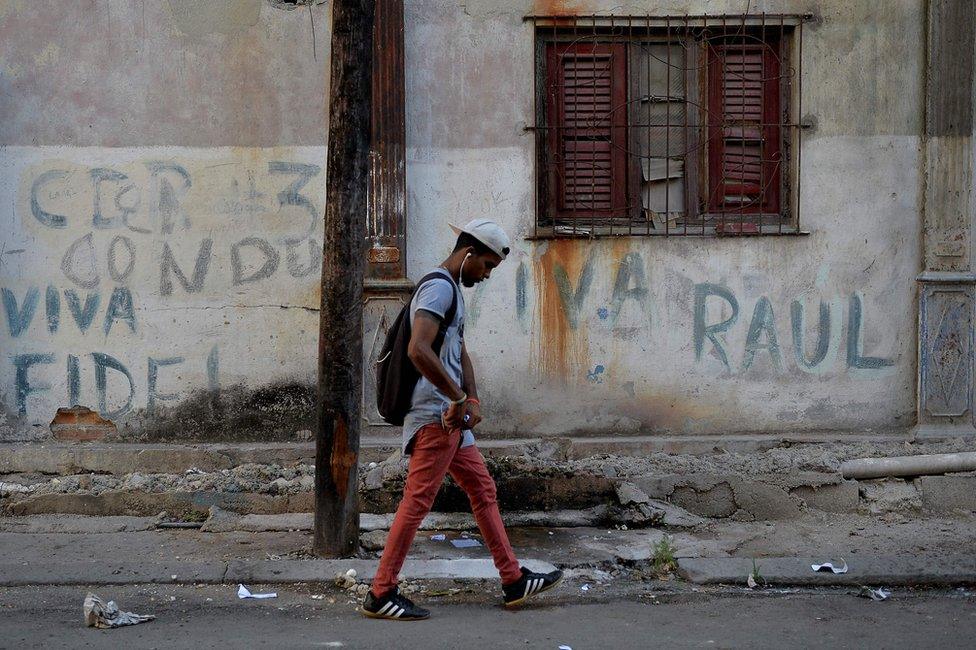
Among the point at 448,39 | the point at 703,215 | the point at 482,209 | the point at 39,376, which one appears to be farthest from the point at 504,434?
the point at 39,376

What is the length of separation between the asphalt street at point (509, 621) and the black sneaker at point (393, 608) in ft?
0.14

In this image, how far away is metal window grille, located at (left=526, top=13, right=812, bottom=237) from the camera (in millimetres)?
7379

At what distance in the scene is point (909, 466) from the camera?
22.9ft

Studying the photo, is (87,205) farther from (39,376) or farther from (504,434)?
(504,434)

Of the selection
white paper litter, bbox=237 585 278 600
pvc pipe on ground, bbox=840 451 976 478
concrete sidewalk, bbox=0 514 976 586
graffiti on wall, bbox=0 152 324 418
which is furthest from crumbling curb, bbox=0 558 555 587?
pvc pipe on ground, bbox=840 451 976 478

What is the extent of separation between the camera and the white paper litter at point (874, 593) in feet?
17.2

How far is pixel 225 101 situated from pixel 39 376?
226cm

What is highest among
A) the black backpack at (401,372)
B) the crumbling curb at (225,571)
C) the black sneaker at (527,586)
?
the black backpack at (401,372)

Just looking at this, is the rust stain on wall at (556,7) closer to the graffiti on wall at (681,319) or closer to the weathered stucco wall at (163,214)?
the weathered stucco wall at (163,214)

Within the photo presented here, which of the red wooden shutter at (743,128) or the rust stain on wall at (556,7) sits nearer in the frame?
the rust stain on wall at (556,7)

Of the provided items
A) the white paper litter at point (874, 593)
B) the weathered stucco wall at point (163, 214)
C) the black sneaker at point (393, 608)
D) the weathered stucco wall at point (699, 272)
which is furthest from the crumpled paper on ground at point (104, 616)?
the white paper litter at point (874, 593)

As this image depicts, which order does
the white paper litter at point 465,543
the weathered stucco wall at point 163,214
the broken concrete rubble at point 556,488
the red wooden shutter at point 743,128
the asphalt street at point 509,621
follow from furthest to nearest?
1. the red wooden shutter at point 743,128
2. the weathered stucco wall at point 163,214
3. the broken concrete rubble at point 556,488
4. the white paper litter at point 465,543
5. the asphalt street at point 509,621

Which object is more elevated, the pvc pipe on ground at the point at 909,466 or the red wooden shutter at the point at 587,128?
the red wooden shutter at the point at 587,128

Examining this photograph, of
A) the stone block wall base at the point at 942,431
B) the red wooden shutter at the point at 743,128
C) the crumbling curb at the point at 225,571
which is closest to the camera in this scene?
the crumbling curb at the point at 225,571
